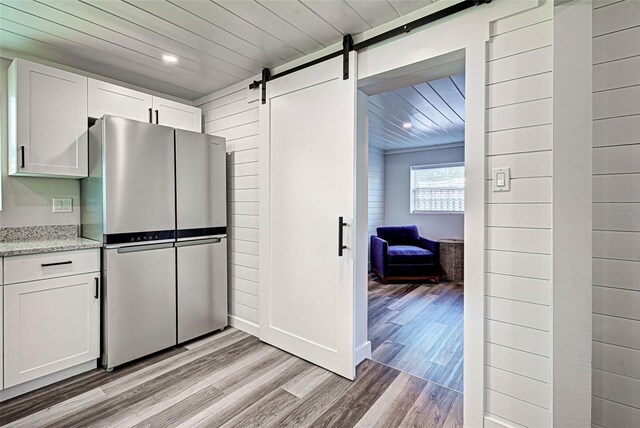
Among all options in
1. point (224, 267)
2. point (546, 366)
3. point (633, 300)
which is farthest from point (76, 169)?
point (633, 300)

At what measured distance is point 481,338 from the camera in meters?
1.55

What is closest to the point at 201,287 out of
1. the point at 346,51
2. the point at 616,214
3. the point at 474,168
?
the point at 346,51

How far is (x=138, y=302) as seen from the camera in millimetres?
2283

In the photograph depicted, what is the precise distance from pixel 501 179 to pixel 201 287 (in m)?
2.51

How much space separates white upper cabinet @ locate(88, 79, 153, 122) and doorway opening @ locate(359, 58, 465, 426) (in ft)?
6.53

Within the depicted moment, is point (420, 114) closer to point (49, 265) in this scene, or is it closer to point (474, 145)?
point (474, 145)

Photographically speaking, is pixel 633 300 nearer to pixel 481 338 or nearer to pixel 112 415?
pixel 481 338

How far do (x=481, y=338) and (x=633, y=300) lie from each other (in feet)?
2.10

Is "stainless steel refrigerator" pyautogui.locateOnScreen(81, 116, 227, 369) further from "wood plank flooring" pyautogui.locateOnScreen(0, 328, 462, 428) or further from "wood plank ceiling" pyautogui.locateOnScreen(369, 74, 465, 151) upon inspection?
"wood plank ceiling" pyautogui.locateOnScreen(369, 74, 465, 151)

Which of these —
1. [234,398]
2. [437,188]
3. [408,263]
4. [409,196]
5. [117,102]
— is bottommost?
[234,398]

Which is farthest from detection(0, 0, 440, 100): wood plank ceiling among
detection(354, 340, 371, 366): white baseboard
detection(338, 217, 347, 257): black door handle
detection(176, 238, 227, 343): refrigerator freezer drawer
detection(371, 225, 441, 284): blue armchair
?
detection(371, 225, 441, 284): blue armchair

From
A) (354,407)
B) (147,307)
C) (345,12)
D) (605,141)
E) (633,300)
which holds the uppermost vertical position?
(345,12)

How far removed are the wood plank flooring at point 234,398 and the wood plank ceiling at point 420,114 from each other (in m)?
2.41

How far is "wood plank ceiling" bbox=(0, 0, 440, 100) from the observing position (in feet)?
5.66
